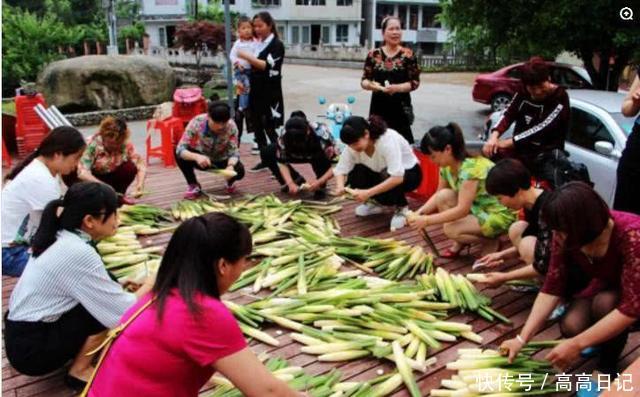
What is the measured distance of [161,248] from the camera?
15.7 feet

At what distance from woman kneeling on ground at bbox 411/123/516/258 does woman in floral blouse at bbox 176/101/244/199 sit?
2.49m

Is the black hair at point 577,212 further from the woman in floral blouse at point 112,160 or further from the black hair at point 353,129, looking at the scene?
the woman in floral blouse at point 112,160

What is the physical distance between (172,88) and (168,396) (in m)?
13.8

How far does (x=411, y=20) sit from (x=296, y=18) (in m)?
8.79

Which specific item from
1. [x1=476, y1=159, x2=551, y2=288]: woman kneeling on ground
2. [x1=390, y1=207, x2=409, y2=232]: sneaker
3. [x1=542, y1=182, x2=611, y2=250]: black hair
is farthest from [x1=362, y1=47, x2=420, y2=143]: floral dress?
[x1=542, y1=182, x2=611, y2=250]: black hair

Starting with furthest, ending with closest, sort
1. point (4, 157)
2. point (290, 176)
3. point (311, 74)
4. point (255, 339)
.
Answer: point (311, 74), point (4, 157), point (290, 176), point (255, 339)

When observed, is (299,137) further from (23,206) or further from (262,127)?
(23,206)

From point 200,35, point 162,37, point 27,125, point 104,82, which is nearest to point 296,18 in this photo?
point 162,37

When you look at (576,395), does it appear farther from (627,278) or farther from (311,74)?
(311,74)

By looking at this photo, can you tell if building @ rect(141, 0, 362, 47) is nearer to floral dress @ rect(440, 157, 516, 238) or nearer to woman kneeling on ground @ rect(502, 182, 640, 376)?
floral dress @ rect(440, 157, 516, 238)

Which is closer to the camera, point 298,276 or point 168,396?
point 168,396

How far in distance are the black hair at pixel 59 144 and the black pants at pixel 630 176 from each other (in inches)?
148

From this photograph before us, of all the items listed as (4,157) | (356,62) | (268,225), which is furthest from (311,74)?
(268,225)

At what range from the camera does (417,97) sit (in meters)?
20.0
